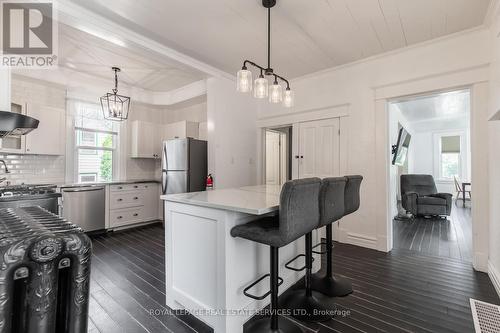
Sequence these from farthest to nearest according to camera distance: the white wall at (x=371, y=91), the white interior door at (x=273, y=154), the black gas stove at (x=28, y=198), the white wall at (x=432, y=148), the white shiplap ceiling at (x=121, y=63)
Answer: the white wall at (x=432, y=148) < the white interior door at (x=273, y=154) < the white shiplap ceiling at (x=121, y=63) < the white wall at (x=371, y=91) < the black gas stove at (x=28, y=198)

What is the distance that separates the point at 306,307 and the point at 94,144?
Answer: 4.65 m

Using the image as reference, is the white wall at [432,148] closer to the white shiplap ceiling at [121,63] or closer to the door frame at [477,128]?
the door frame at [477,128]

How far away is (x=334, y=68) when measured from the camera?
12.2 feet

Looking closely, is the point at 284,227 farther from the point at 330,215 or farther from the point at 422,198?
the point at 422,198

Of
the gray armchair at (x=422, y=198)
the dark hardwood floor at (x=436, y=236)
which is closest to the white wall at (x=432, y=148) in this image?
the gray armchair at (x=422, y=198)

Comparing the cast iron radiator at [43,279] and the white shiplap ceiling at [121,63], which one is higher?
the white shiplap ceiling at [121,63]

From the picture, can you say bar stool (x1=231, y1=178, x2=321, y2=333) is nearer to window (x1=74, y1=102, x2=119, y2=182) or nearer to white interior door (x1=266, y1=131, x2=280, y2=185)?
white interior door (x1=266, y1=131, x2=280, y2=185)

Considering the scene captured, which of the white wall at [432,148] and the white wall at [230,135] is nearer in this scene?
the white wall at [230,135]

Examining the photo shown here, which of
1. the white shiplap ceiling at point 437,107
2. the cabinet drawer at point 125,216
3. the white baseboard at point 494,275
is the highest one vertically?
the white shiplap ceiling at point 437,107

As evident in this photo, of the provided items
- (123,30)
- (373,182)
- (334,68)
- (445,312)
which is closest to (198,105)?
(123,30)

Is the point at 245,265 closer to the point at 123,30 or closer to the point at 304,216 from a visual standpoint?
the point at 304,216

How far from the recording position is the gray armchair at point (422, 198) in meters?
5.11

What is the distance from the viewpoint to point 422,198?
5.23 m

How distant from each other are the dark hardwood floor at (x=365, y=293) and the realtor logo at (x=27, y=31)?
7.57ft
